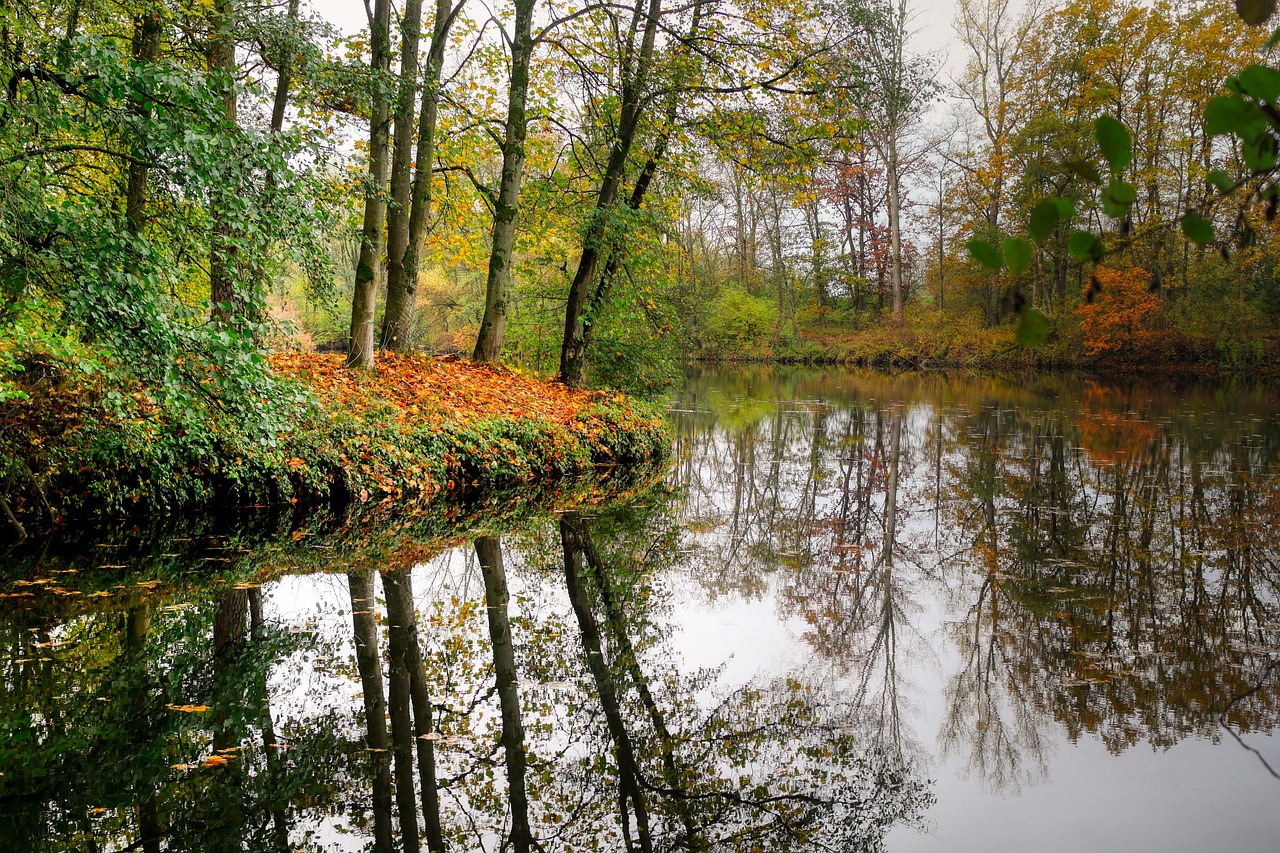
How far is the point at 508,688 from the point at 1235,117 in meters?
4.56

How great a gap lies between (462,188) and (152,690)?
503 inches

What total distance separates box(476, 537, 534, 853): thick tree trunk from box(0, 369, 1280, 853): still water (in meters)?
0.02

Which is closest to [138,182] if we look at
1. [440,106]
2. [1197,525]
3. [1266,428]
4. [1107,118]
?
[440,106]

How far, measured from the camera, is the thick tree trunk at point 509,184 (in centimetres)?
1304

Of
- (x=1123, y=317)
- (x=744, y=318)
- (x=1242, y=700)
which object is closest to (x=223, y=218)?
(x=1242, y=700)

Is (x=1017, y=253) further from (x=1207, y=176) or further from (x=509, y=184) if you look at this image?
(x=509, y=184)

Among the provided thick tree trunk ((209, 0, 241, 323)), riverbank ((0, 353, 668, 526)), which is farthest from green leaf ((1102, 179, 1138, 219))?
riverbank ((0, 353, 668, 526))

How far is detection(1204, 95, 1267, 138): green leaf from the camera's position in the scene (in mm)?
1223

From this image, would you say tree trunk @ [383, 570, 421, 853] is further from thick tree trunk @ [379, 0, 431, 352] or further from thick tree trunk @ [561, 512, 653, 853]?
thick tree trunk @ [379, 0, 431, 352]

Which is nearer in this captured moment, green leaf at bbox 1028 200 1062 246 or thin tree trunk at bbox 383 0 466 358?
green leaf at bbox 1028 200 1062 246

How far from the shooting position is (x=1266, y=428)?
56.0 feet

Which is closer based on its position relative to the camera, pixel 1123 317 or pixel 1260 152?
pixel 1260 152

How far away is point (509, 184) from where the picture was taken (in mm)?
13672

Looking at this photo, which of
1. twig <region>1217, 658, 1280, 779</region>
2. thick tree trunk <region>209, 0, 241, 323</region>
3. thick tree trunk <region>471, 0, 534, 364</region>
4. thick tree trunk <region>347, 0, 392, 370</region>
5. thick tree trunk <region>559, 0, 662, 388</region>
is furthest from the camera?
thick tree trunk <region>471, 0, 534, 364</region>
